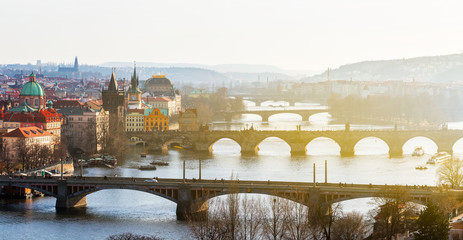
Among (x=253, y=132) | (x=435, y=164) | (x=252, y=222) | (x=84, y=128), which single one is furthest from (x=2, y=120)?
(x=252, y=222)

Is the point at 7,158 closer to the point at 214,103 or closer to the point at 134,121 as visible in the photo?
the point at 134,121

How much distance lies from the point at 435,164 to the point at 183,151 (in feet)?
55.8

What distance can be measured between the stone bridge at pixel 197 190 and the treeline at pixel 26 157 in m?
8.81

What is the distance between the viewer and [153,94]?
103188mm

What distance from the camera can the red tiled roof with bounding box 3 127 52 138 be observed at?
176ft

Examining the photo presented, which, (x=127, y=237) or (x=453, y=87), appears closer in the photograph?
(x=127, y=237)

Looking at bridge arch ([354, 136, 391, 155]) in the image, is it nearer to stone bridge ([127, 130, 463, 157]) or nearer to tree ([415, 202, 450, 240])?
stone bridge ([127, 130, 463, 157])

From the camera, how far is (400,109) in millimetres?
110500

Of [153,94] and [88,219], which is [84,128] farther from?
[153,94]

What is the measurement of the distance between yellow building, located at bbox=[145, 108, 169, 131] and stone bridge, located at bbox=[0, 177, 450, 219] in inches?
1339

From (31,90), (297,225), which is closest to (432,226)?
(297,225)

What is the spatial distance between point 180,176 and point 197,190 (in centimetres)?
1063

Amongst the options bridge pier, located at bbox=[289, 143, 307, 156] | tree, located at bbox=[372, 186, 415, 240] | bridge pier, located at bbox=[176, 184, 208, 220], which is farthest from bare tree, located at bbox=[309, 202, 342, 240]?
bridge pier, located at bbox=[289, 143, 307, 156]

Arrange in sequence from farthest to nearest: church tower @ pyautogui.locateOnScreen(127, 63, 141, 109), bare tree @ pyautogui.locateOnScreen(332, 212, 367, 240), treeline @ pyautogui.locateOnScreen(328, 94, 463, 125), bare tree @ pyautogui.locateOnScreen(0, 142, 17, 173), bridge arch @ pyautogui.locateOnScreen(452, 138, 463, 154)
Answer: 1. treeline @ pyautogui.locateOnScreen(328, 94, 463, 125)
2. church tower @ pyautogui.locateOnScreen(127, 63, 141, 109)
3. bridge arch @ pyautogui.locateOnScreen(452, 138, 463, 154)
4. bare tree @ pyautogui.locateOnScreen(0, 142, 17, 173)
5. bare tree @ pyautogui.locateOnScreen(332, 212, 367, 240)
